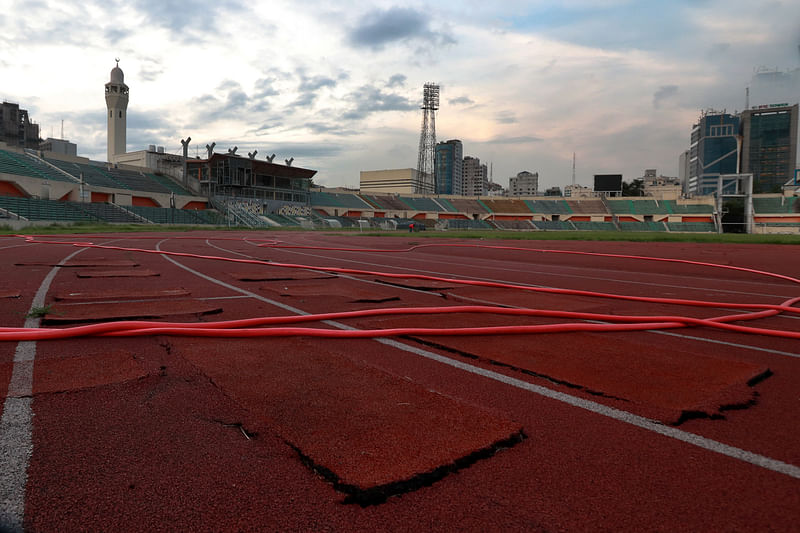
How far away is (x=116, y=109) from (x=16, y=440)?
83.2 meters

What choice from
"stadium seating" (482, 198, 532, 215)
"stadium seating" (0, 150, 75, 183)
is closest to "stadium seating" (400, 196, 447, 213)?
"stadium seating" (482, 198, 532, 215)

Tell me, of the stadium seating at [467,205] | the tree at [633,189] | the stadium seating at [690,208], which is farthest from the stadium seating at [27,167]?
the tree at [633,189]

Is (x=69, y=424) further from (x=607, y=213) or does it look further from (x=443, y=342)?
(x=607, y=213)

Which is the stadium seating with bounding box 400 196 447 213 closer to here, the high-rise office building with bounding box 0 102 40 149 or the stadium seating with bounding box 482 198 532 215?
the stadium seating with bounding box 482 198 532 215

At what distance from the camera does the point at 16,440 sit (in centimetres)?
250

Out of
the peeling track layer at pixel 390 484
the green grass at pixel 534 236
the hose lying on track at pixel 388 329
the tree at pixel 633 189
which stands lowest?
the peeling track layer at pixel 390 484

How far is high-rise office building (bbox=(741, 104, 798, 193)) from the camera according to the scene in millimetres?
170750

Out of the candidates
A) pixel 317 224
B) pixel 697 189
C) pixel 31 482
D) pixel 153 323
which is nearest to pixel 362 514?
pixel 31 482

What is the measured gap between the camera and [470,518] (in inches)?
77.4

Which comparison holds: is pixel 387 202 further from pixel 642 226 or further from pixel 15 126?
pixel 15 126

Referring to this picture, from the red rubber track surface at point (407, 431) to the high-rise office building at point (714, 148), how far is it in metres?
211

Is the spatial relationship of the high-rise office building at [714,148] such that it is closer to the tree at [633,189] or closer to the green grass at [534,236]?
the tree at [633,189]

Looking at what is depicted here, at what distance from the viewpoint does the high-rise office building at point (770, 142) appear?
560 feet

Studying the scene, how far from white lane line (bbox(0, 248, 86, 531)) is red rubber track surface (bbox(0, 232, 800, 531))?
0.05 metres
